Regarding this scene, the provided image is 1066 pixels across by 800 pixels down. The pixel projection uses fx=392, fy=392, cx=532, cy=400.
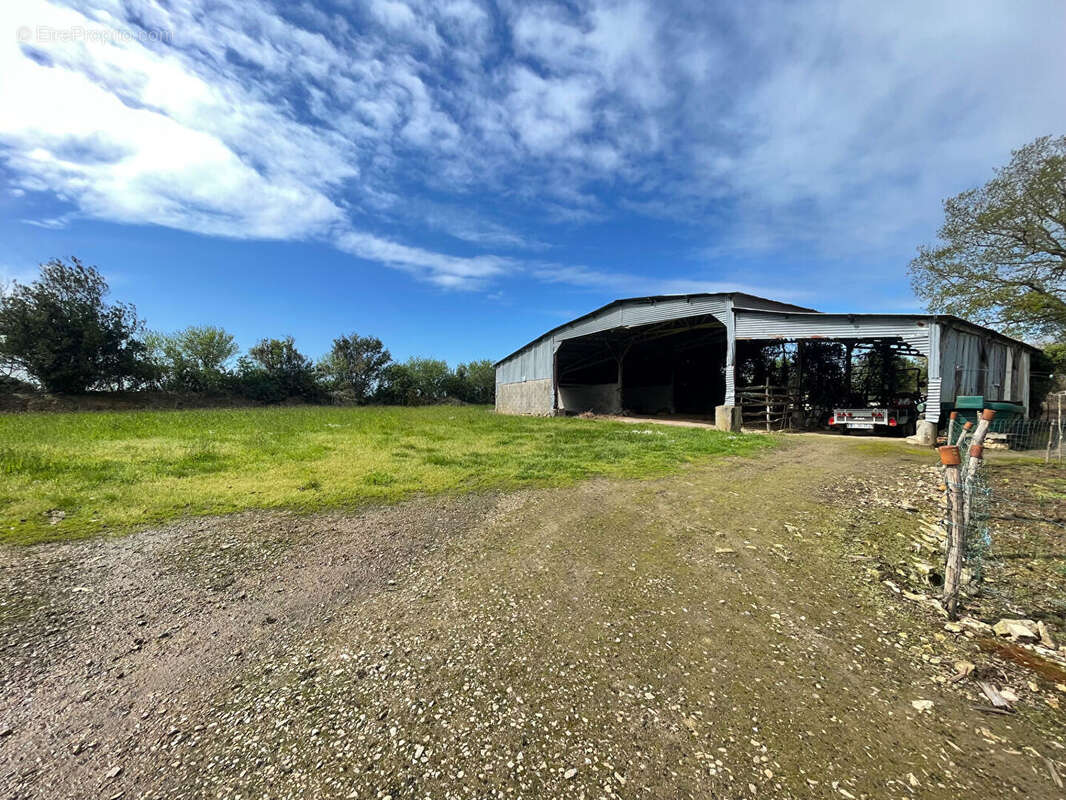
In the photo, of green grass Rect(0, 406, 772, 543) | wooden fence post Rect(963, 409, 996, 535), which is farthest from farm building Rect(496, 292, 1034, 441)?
wooden fence post Rect(963, 409, 996, 535)

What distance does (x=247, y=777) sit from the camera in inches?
68.1

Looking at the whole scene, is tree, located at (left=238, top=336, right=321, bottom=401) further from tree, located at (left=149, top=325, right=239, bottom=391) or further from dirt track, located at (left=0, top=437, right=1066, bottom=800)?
dirt track, located at (left=0, top=437, right=1066, bottom=800)

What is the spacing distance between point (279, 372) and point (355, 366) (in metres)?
7.38

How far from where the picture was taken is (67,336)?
2942 cm

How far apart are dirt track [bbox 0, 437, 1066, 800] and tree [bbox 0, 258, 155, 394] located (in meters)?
39.7

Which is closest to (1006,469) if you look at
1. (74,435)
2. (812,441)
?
(812,441)

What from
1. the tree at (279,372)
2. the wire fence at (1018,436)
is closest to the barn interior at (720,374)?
the wire fence at (1018,436)

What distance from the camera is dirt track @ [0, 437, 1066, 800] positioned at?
177 centimetres

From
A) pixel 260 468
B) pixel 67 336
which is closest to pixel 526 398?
pixel 260 468

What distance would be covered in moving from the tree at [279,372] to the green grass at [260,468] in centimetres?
3002

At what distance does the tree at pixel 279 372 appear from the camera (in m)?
39.9

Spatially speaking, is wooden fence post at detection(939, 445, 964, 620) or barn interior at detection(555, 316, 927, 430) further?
barn interior at detection(555, 316, 927, 430)

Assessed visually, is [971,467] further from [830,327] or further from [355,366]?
[355,366]

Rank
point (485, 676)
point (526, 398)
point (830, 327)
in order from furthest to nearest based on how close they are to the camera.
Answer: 1. point (526, 398)
2. point (830, 327)
3. point (485, 676)
